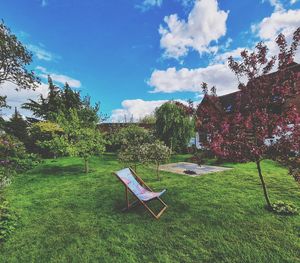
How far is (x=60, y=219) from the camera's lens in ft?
17.7

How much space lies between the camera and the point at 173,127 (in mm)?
17938

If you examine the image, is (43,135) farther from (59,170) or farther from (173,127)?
(173,127)

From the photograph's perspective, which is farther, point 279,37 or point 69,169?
point 69,169

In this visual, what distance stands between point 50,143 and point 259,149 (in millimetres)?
9334

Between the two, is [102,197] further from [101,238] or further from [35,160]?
[35,160]

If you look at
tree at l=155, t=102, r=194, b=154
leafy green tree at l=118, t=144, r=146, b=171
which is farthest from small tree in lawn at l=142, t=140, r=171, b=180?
tree at l=155, t=102, r=194, b=154

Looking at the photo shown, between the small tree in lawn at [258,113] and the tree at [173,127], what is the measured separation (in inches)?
489

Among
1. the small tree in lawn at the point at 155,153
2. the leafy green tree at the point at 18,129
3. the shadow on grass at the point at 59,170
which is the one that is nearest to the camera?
the small tree in lawn at the point at 155,153

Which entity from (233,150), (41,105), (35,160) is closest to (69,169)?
(35,160)

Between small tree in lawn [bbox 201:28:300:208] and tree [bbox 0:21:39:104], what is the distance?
1319cm

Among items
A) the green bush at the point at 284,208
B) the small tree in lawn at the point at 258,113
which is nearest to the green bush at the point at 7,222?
the small tree in lawn at the point at 258,113

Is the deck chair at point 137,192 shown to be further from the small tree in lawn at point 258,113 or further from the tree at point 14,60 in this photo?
the tree at point 14,60

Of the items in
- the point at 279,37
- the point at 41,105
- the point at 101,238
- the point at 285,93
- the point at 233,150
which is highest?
the point at 41,105

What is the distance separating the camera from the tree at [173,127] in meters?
17.8
